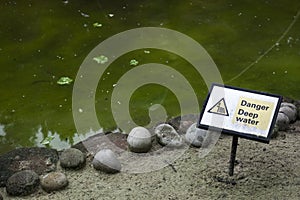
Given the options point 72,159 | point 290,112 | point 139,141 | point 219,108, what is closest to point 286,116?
point 290,112

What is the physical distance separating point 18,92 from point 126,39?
148 cm

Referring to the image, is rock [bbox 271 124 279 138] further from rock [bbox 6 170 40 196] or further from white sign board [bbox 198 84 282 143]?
rock [bbox 6 170 40 196]

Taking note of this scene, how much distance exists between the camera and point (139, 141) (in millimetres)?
4043

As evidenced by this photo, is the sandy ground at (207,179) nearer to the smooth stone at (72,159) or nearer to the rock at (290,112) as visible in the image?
the smooth stone at (72,159)

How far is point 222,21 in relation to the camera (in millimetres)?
6207

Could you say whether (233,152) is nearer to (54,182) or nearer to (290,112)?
(290,112)

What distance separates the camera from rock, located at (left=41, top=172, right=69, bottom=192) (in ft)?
12.1

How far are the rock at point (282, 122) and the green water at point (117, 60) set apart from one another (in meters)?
0.62

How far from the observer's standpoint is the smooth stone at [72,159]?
12.8ft

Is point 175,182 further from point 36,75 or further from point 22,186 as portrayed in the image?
point 36,75

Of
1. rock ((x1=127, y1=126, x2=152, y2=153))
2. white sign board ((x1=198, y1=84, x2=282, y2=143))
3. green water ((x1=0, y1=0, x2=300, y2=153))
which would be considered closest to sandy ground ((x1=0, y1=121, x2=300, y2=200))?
rock ((x1=127, y1=126, x2=152, y2=153))

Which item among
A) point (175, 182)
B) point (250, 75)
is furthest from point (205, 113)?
point (250, 75)

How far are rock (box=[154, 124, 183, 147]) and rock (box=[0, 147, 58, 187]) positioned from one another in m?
0.83

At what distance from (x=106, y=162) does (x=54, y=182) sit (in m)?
0.41
